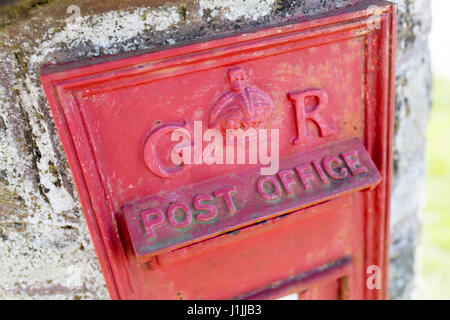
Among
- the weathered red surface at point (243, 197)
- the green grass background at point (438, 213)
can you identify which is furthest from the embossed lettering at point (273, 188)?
the green grass background at point (438, 213)

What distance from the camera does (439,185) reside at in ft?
7.59

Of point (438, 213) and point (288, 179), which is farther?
point (438, 213)

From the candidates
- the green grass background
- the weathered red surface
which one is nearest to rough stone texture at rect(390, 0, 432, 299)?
the weathered red surface

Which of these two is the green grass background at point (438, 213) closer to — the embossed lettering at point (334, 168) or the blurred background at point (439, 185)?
the blurred background at point (439, 185)

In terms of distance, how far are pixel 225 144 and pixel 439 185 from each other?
1996 millimetres

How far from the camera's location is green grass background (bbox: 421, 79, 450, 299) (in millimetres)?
1821

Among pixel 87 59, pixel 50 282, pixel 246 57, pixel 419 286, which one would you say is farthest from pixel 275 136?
pixel 419 286

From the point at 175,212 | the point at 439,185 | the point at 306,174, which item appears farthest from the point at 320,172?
the point at 439,185

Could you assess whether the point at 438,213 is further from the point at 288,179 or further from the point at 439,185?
the point at 288,179

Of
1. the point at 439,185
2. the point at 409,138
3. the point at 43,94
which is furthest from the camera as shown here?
the point at 439,185

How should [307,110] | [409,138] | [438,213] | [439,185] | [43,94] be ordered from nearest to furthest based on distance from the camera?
[43,94] → [307,110] → [409,138] → [438,213] → [439,185]

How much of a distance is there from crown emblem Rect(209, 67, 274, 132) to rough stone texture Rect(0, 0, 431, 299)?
0.10 meters

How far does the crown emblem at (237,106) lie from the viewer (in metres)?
0.68
